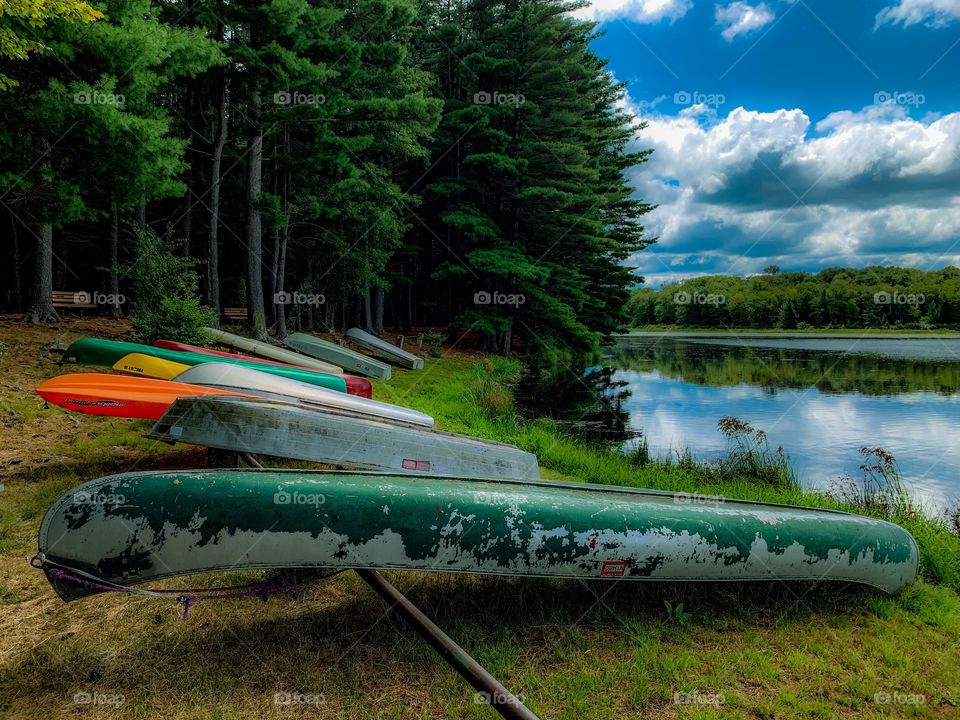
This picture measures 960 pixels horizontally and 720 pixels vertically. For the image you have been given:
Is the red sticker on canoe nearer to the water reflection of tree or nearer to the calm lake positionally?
the calm lake

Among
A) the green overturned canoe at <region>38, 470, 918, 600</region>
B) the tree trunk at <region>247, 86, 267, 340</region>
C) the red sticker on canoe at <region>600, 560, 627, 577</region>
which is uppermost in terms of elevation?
the tree trunk at <region>247, 86, 267, 340</region>

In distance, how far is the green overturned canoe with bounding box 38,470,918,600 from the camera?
2.54m

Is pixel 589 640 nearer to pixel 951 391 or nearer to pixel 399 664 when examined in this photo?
pixel 399 664

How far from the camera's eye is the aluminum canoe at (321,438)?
3893mm

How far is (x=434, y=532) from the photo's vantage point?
2.84 meters

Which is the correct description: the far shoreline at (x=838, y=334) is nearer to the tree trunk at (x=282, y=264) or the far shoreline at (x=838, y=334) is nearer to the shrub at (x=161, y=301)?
the tree trunk at (x=282, y=264)

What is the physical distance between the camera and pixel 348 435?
4.32 m

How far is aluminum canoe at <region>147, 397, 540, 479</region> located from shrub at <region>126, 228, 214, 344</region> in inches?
200

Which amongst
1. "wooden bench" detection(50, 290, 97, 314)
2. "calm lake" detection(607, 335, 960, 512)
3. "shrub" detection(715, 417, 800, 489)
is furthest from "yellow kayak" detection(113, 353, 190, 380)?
"wooden bench" detection(50, 290, 97, 314)

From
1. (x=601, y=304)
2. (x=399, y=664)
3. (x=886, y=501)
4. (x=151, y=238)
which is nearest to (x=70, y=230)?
(x=151, y=238)

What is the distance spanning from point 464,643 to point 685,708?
1052 millimetres

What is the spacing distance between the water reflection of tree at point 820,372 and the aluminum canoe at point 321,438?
14501 mm

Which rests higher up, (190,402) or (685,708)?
(190,402)

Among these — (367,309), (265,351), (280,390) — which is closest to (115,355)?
(280,390)
